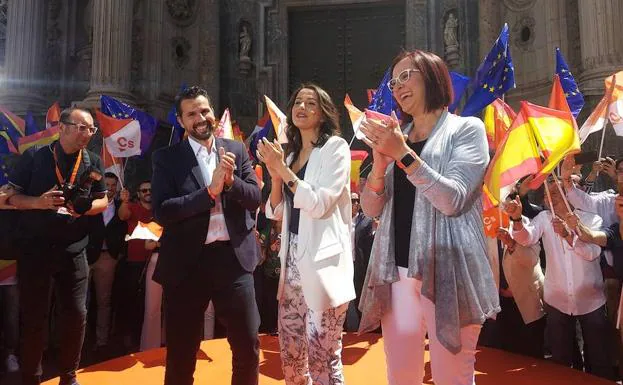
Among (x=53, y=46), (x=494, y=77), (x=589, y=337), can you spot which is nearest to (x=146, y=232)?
(x=494, y=77)

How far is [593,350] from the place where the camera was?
174 inches

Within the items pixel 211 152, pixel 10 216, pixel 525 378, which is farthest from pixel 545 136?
pixel 10 216

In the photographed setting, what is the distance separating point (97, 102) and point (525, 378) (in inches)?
330

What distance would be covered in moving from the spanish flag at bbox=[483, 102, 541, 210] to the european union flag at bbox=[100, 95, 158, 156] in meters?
5.34

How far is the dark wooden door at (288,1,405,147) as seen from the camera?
37.6 ft

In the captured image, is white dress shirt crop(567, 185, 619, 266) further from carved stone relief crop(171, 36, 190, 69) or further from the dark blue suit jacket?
carved stone relief crop(171, 36, 190, 69)

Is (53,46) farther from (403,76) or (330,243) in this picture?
(403,76)

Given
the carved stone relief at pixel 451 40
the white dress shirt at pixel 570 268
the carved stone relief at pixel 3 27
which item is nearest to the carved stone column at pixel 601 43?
the carved stone relief at pixel 451 40

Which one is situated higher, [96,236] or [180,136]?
[180,136]

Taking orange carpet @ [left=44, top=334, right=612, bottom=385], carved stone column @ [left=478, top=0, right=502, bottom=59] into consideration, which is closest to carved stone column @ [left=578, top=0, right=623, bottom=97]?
carved stone column @ [left=478, top=0, right=502, bottom=59]

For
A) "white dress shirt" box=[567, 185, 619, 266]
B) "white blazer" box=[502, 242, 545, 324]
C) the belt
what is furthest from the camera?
"white blazer" box=[502, 242, 545, 324]

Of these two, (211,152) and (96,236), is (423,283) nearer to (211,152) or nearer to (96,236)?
(211,152)

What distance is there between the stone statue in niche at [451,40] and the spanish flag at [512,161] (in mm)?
7672

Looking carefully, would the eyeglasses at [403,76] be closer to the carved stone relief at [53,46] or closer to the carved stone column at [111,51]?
the carved stone column at [111,51]
